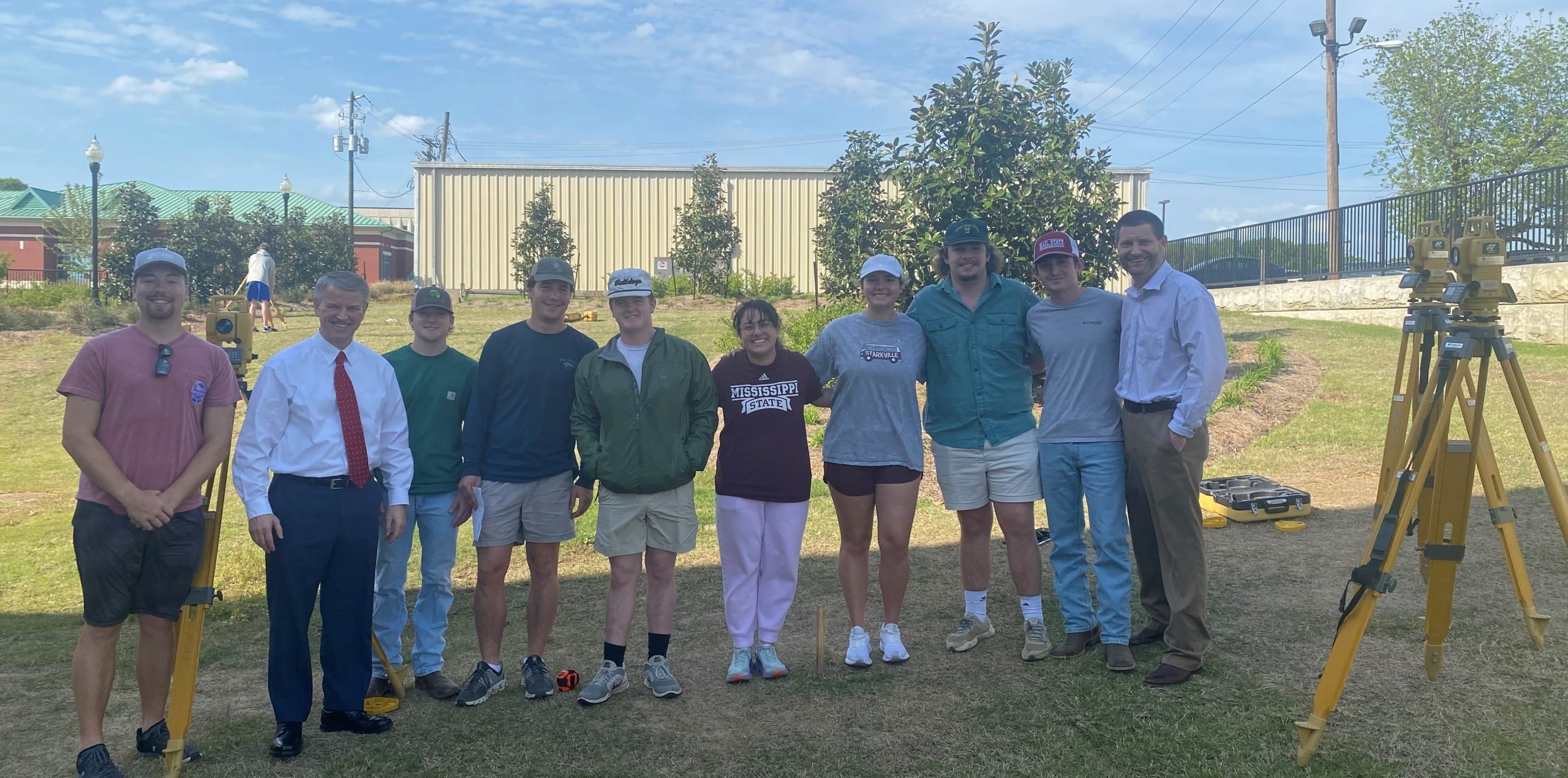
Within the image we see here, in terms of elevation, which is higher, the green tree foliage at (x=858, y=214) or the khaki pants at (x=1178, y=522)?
the green tree foliage at (x=858, y=214)

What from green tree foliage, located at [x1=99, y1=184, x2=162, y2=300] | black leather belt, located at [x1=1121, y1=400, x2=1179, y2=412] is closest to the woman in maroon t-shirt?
black leather belt, located at [x1=1121, y1=400, x2=1179, y2=412]

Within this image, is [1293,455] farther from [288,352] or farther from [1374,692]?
[288,352]

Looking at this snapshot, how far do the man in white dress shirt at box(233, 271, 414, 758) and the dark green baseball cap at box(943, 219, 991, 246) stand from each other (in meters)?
2.59

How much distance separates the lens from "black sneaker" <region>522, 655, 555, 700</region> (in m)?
4.37

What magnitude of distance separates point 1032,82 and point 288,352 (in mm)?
6995

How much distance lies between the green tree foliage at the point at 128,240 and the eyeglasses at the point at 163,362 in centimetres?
2385

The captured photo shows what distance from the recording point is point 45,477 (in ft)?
32.1

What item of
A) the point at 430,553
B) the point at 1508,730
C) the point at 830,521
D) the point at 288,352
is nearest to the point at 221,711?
the point at 430,553

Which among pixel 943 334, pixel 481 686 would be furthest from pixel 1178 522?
pixel 481 686

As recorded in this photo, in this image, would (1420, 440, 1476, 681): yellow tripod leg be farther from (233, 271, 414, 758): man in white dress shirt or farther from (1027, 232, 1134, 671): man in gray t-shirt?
(233, 271, 414, 758): man in white dress shirt

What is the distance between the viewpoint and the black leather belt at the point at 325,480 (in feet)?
12.5

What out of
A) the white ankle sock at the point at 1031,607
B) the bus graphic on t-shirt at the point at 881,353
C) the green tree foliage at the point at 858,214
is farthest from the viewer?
the green tree foliage at the point at 858,214

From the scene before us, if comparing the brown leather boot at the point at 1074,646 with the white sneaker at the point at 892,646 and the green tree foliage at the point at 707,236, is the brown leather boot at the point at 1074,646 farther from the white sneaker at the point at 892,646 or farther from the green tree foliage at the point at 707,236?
the green tree foliage at the point at 707,236

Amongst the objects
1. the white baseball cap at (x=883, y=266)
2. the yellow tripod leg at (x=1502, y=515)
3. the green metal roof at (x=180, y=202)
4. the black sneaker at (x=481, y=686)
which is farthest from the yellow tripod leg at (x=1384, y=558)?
the green metal roof at (x=180, y=202)
